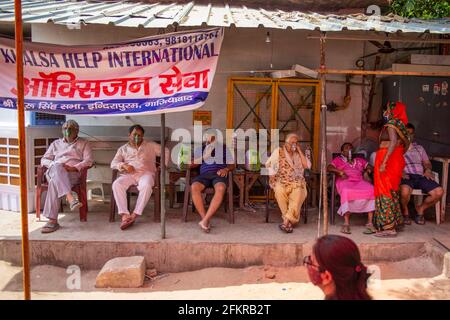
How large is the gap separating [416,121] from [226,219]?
11.8ft

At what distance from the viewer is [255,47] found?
6477 mm

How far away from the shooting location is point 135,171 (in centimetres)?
536

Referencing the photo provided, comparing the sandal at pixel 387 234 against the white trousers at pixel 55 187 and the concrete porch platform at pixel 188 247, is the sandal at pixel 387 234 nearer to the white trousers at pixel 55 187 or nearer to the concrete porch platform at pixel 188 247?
the concrete porch platform at pixel 188 247

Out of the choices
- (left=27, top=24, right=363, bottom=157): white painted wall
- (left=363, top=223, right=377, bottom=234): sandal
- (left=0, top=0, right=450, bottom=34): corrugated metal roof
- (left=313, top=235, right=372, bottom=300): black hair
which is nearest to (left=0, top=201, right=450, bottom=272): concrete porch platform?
(left=363, top=223, right=377, bottom=234): sandal

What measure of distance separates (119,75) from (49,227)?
2071 millimetres

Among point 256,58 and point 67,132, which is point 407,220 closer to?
point 256,58

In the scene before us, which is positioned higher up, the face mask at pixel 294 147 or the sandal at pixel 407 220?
the face mask at pixel 294 147

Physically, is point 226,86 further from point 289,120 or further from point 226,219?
point 226,219

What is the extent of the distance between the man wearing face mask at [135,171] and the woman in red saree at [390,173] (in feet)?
9.15

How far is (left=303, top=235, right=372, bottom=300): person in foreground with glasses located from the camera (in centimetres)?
196

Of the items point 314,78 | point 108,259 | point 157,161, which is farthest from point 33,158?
point 314,78

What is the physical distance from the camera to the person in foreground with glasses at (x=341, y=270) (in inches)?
77.4

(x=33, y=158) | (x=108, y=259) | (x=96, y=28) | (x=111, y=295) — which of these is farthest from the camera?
(x=96, y=28)

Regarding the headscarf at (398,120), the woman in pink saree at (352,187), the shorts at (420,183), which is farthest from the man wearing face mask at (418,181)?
the woman in pink saree at (352,187)
